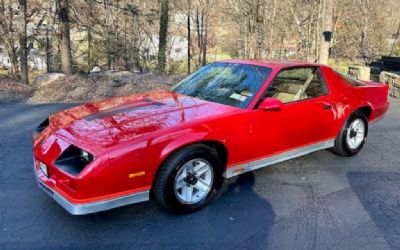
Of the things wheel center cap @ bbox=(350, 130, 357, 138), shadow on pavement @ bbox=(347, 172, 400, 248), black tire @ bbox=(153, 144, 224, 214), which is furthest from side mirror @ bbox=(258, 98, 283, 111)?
wheel center cap @ bbox=(350, 130, 357, 138)

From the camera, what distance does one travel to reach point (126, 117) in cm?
367

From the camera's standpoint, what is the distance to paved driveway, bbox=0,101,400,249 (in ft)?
10.2

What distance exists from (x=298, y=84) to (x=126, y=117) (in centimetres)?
225

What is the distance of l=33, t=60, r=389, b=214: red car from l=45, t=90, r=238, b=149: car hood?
0.01 meters

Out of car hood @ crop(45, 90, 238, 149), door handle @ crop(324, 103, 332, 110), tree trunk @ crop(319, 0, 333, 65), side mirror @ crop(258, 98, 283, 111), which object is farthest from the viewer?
tree trunk @ crop(319, 0, 333, 65)

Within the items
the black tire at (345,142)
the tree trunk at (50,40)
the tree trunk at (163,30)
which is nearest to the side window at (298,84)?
the black tire at (345,142)

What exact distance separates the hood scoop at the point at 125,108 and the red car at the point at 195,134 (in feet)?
0.04

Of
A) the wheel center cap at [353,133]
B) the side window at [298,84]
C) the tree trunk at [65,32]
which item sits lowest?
the wheel center cap at [353,133]

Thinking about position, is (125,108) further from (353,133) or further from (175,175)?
(353,133)

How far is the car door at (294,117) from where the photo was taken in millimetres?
4027

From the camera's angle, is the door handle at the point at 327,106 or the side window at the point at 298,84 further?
the door handle at the point at 327,106

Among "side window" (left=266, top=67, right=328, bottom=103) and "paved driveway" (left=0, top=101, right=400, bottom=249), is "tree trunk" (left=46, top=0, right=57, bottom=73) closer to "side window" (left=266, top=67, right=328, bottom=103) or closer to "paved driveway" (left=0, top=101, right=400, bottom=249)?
"paved driveway" (left=0, top=101, right=400, bottom=249)

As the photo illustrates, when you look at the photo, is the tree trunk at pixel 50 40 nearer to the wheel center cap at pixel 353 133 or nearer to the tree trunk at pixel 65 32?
the tree trunk at pixel 65 32

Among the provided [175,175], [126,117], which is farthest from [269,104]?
[126,117]
